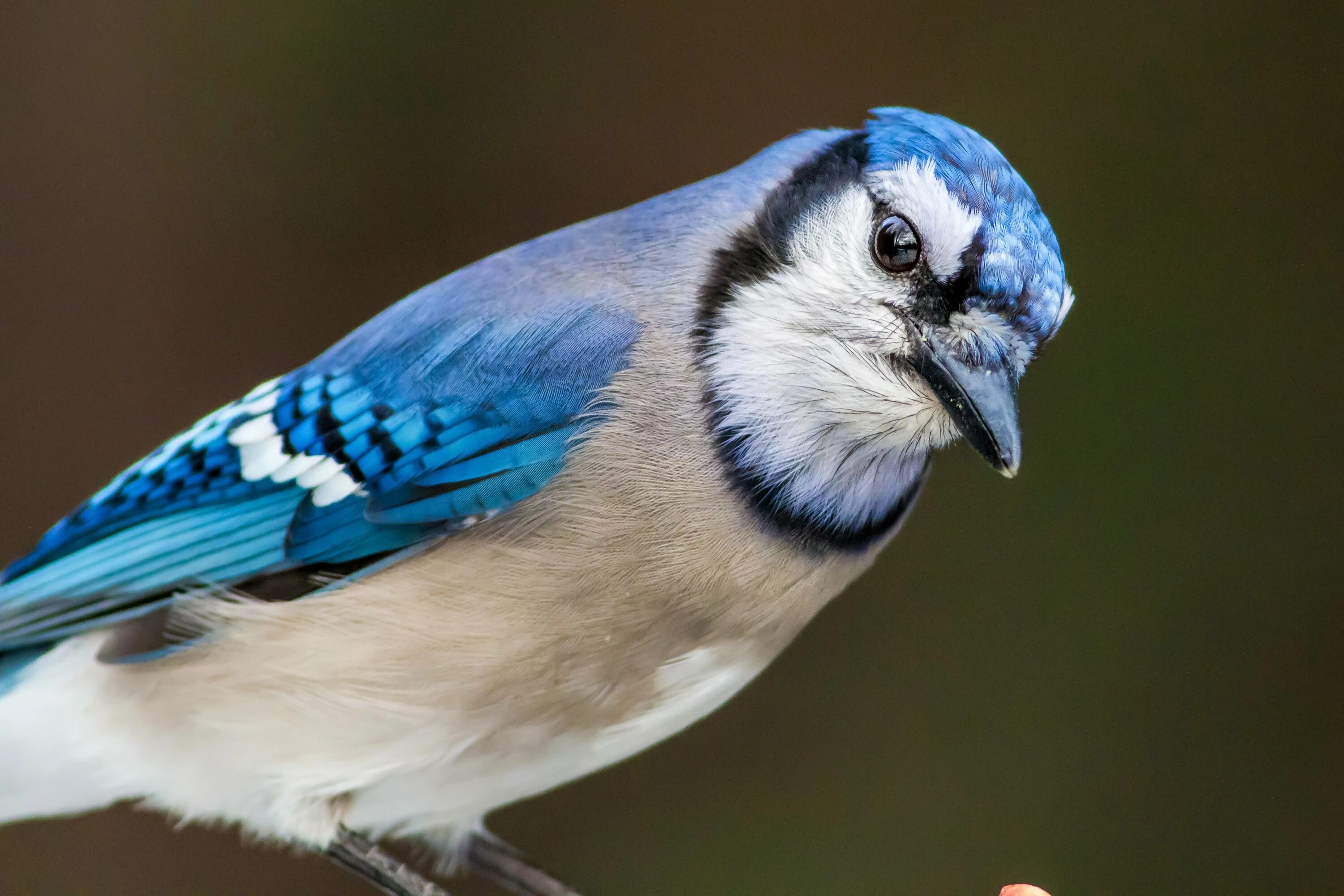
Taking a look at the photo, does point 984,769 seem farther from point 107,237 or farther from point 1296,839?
point 107,237

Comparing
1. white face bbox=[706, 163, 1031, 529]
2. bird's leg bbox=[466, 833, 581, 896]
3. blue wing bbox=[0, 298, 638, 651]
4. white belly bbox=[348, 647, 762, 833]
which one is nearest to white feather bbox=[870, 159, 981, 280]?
white face bbox=[706, 163, 1031, 529]

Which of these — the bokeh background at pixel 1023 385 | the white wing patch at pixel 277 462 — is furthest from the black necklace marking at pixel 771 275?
the bokeh background at pixel 1023 385

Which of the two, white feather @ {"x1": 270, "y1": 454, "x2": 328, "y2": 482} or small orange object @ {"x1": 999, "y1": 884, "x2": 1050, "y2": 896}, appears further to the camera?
white feather @ {"x1": 270, "y1": 454, "x2": 328, "y2": 482}

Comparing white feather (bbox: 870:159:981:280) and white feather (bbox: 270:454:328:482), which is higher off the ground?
white feather (bbox: 870:159:981:280)

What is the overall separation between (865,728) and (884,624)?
9.0 inches

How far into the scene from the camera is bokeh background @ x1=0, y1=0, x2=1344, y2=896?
9.18 ft

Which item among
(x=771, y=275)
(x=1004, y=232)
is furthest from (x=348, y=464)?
(x=1004, y=232)

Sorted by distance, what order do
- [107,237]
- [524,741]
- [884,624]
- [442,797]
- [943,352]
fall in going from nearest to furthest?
[943,352], [524,741], [442,797], [107,237], [884,624]

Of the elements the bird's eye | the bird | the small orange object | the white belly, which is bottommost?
the small orange object

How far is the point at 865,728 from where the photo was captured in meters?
2.96

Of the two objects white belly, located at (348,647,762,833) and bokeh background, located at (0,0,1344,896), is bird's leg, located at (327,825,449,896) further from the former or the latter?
bokeh background, located at (0,0,1344,896)

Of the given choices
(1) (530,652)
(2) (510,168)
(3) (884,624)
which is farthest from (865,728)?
(1) (530,652)

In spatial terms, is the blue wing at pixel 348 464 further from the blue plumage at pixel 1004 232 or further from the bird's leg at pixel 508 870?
the bird's leg at pixel 508 870

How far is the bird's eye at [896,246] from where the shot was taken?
4.61ft
